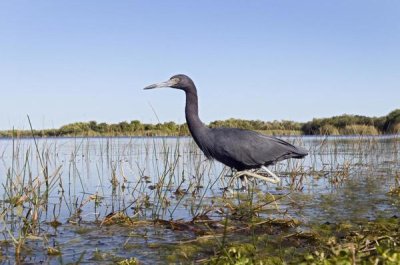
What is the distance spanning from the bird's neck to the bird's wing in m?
0.25

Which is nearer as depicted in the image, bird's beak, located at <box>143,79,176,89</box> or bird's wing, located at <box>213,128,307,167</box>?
bird's wing, located at <box>213,128,307,167</box>

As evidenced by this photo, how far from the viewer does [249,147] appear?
6.59m

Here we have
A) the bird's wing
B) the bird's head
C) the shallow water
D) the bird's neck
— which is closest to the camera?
the shallow water

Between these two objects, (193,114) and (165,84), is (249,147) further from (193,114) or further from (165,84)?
(165,84)

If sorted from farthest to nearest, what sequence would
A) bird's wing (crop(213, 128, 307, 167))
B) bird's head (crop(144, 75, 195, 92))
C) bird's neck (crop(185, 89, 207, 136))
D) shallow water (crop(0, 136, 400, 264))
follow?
1. bird's head (crop(144, 75, 195, 92))
2. bird's neck (crop(185, 89, 207, 136))
3. bird's wing (crop(213, 128, 307, 167))
4. shallow water (crop(0, 136, 400, 264))

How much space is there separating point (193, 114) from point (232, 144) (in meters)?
0.78

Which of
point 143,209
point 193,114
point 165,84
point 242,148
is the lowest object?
point 143,209

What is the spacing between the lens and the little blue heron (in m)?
6.48

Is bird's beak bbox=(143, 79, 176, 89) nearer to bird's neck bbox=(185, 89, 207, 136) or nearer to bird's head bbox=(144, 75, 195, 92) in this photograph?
bird's head bbox=(144, 75, 195, 92)

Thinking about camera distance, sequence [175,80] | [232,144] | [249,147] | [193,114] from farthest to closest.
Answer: [175,80]
[193,114]
[249,147]
[232,144]

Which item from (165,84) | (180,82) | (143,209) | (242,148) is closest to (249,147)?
(242,148)

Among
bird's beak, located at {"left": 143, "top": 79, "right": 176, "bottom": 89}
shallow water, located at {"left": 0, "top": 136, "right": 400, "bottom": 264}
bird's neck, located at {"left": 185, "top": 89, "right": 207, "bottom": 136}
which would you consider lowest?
shallow water, located at {"left": 0, "top": 136, "right": 400, "bottom": 264}

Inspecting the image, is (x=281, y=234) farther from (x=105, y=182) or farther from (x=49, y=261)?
(x=105, y=182)

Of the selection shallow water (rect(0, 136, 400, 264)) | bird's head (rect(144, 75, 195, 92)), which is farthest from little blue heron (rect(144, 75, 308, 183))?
shallow water (rect(0, 136, 400, 264))
